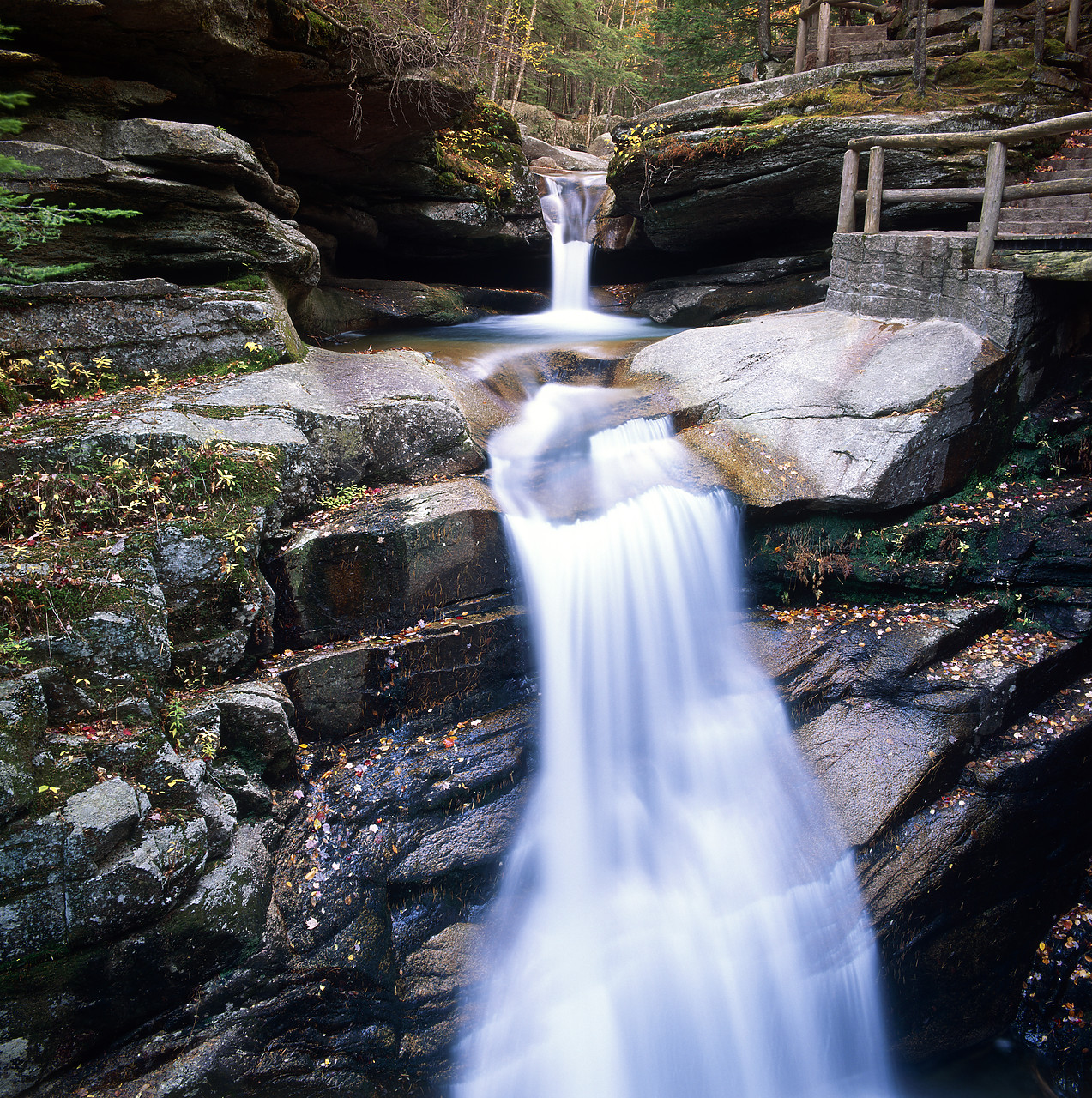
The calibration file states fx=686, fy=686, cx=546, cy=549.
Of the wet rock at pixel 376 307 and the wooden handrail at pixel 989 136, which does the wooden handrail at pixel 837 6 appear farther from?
the wet rock at pixel 376 307

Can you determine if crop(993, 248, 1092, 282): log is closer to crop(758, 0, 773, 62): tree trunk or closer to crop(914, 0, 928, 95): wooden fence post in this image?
crop(914, 0, 928, 95): wooden fence post

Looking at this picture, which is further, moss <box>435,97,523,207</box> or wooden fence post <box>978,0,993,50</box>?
wooden fence post <box>978,0,993,50</box>

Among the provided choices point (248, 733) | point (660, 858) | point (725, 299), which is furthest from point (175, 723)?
point (725, 299)

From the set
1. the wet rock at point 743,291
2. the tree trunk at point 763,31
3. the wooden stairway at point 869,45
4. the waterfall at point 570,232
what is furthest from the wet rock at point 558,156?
the wet rock at point 743,291

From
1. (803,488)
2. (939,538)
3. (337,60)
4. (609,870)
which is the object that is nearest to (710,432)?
(803,488)

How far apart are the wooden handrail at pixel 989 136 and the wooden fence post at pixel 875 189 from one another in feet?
0.55

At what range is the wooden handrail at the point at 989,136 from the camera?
6.34m

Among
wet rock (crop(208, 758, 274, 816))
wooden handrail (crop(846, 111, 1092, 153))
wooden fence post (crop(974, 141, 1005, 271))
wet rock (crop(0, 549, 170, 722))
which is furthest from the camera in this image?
wooden fence post (crop(974, 141, 1005, 271))

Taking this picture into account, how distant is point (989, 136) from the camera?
279 inches

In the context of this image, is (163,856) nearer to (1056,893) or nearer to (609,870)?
(609,870)

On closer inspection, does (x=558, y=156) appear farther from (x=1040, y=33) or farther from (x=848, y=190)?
(x=848, y=190)

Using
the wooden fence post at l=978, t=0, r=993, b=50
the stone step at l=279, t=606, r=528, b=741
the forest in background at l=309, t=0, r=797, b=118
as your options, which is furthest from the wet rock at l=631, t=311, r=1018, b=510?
the wooden fence post at l=978, t=0, r=993, b=50

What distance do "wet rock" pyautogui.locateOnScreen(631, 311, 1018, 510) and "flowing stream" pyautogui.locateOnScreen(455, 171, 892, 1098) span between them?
0.65 metres

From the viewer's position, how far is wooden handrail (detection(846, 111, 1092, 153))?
6344mm
